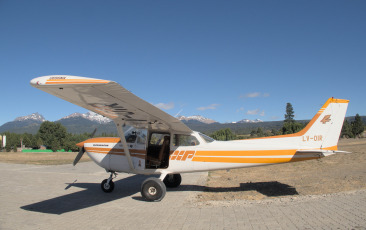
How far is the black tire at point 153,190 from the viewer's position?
7.03 metres

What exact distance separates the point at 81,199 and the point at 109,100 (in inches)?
154

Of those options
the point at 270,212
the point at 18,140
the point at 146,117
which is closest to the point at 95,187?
the point at 146,117

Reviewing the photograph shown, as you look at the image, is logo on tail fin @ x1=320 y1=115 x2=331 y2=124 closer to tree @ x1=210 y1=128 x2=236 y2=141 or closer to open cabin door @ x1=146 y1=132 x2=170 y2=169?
open cabin door @ x1=146 y1=132 x2=170 y2=169

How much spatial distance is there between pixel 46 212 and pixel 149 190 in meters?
2.64

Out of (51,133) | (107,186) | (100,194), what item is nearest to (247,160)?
(107,186)

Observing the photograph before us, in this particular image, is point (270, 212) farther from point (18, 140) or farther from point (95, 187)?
point (18, 140)

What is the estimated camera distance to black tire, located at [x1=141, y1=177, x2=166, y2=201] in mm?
7027

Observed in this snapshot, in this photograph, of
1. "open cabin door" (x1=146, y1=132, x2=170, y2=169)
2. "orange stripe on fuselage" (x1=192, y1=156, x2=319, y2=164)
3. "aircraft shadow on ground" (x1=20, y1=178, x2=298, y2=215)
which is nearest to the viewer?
"aircraft shadow on ground" (x1=20, y1=178, x2=298, y2=215)

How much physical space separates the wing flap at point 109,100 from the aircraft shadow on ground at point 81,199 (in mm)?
2462

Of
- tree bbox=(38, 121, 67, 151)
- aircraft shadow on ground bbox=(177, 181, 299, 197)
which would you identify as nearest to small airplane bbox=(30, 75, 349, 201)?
aircraft shadow on ground bbox=(177, 181, 299, 197)

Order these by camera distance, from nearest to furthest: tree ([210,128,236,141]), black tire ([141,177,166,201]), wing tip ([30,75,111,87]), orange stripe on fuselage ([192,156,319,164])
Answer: wing tip ([30,75,111,87]), black tire ([141,177,166,201]), orange stripe on fuselage ([192,156,319,164]), tree ([210,128,236,141])

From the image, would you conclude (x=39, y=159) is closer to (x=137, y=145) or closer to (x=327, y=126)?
(x=137, y=145)

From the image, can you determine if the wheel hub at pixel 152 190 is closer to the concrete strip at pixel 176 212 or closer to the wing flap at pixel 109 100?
the concrete strip at pixel 176 212

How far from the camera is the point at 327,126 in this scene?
7523 millimetres
